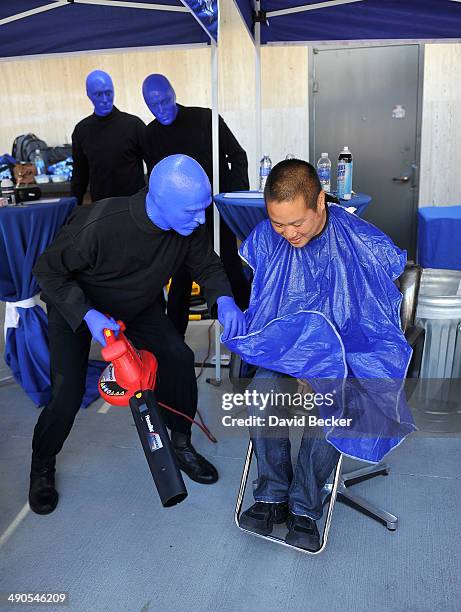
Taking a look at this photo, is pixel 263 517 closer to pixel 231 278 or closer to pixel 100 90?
pixel 231 278

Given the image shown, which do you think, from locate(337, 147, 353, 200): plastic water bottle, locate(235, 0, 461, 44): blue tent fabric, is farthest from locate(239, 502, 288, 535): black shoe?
locate(235, 0, 461, 44): blue tent fabric

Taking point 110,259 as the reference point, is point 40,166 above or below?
above

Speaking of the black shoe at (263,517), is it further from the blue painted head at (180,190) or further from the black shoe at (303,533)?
the blue painted head at (180,190)

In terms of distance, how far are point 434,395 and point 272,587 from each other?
4.26ft

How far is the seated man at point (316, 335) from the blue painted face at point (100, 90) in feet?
5.74

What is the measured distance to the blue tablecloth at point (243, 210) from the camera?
2422 millimetres

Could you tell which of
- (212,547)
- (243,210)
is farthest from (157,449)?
(243,210)

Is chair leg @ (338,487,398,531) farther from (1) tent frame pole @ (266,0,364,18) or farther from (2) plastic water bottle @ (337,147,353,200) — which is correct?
(1) tent frame pole @ (266,0,364,18)

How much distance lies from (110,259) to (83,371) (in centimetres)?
42

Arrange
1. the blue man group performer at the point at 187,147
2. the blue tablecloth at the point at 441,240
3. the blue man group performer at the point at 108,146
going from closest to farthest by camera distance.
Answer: the blue man group performer at the point at 187,147 → the blue man group performer at the point at 108,146 → the blue tablecloth at the point at 441,240

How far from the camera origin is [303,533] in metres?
1.69

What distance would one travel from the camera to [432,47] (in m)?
4.81

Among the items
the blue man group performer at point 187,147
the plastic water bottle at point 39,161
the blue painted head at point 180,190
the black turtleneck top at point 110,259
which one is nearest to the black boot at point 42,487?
the black turtleneck top at point 110,259

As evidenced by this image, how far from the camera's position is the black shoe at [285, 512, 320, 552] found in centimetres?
167
